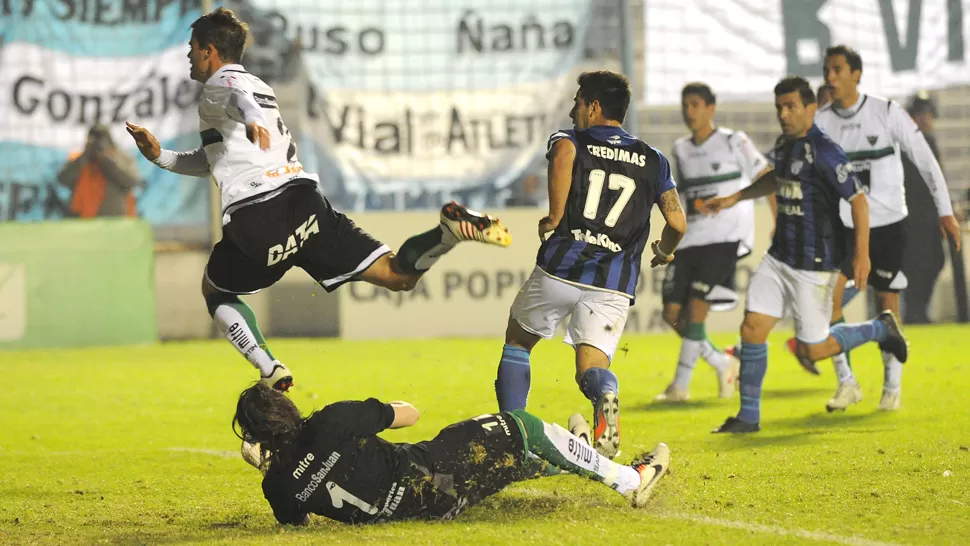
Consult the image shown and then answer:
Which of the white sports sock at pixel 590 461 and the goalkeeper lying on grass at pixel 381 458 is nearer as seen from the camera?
the goalkeeper lying on grass at pixel 381 458

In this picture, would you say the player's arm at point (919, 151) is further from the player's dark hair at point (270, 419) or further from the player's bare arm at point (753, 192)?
the player's dark hair at point (270, 419)

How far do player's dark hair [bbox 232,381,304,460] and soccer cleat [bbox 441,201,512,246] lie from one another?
1.14m

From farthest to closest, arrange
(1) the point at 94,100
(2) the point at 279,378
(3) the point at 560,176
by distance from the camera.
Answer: (1) the point at 94,100 < (2) the point at 279,378 < (3) the point at 560,176

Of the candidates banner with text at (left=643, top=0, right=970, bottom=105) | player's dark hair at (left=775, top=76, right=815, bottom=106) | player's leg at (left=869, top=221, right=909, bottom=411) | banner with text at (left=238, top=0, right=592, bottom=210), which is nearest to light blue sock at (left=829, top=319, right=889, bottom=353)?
player's leg at (left=869, top=221, right=909, bottom=411)

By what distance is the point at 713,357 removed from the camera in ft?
33.8

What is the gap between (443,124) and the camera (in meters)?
18.0

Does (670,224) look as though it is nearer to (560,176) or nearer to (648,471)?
(560,176)

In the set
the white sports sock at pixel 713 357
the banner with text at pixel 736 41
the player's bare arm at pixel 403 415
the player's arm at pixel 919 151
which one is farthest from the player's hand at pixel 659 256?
the banner with text at pixel 736 41

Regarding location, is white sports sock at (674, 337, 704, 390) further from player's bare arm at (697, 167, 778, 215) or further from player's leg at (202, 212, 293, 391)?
player's leg at (202, 212, 293, 391)

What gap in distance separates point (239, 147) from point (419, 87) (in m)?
11.4

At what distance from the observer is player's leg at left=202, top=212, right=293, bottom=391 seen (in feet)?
22.0

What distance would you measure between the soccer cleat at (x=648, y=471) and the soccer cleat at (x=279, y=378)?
1.78 metres

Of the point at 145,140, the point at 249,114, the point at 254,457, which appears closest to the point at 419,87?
the point at 145,140

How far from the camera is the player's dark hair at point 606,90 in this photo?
6508 millimetres
